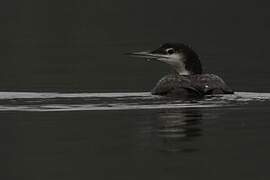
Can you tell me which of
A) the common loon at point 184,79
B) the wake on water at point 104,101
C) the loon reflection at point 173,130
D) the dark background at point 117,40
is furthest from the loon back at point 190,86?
the dark background at point 117,40

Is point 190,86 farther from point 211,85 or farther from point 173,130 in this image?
point 173,130

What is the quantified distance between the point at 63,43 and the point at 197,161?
3270 centimetres

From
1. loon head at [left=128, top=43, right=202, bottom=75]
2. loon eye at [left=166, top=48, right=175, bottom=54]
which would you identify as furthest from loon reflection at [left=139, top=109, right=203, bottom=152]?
loon eye at [left=166, top=48, right=175, bottom=54]

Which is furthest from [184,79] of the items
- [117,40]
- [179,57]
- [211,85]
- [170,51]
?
[117,40]

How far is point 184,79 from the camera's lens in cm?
2447

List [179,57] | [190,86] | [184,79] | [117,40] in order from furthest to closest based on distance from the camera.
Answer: [117,40]
[179,57]
[184,79]
[190,86]

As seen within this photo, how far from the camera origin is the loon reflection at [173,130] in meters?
18.5

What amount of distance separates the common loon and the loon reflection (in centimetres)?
160

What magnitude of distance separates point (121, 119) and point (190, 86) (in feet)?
9.31

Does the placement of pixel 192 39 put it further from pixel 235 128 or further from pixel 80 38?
pixel 235 128

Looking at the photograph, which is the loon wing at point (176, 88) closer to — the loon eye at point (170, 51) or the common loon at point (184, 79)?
the common loon at point (184, 79)

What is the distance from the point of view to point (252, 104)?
2325 cm

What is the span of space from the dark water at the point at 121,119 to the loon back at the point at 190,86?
0.99ft

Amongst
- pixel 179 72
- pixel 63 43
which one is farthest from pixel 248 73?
pixel 63 43
